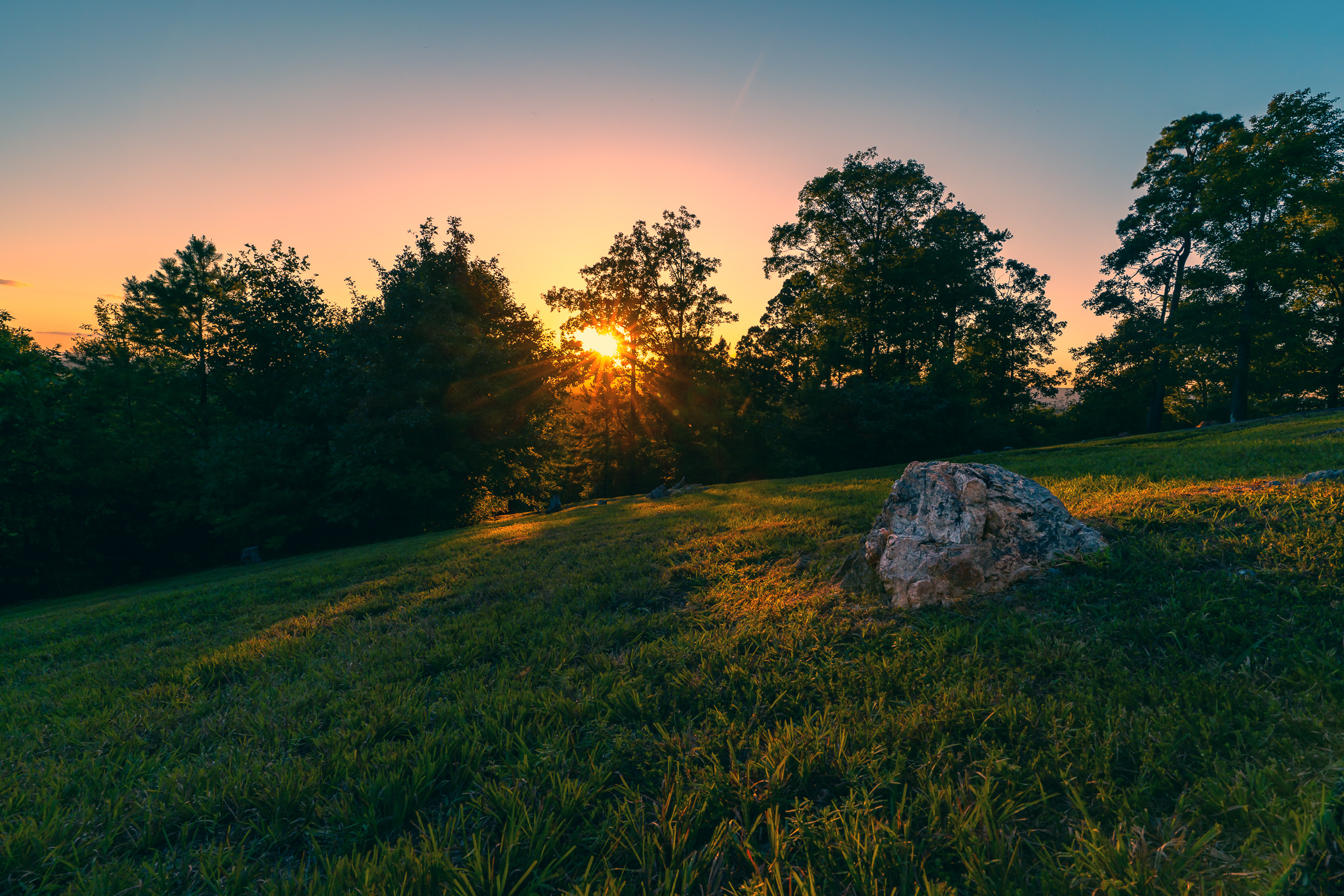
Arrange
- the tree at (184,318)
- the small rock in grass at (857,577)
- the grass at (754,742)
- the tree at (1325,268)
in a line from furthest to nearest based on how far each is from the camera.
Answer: the tree at (184,318), the tree at (1325,268), the small rock in grass at (857,577), the grass at (754,742)

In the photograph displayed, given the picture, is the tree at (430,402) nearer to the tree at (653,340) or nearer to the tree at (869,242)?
the tree at (653,340)

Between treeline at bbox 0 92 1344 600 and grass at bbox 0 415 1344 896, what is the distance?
51.0 ft

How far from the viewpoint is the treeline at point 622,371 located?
17.3m

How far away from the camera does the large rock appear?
3.51 metres

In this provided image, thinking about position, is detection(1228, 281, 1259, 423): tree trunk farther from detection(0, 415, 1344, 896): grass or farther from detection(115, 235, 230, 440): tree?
detection(115, 235, 230, 440): tree

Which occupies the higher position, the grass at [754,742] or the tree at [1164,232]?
the tree at [1164,232]

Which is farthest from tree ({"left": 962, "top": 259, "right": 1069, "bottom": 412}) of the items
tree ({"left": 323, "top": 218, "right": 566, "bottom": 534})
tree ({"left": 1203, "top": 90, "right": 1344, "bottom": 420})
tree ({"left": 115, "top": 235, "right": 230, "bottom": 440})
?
tree ({"left": 115, "top": 235, "right": 230, "bottom": 440})

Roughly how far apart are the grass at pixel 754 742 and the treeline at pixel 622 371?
1554cm

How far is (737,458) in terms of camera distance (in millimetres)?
29750

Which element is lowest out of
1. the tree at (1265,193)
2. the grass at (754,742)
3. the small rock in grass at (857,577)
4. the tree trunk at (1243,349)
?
the grass at (754,742)

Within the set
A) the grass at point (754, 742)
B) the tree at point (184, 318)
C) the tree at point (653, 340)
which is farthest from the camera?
the tree at point (653, 340)

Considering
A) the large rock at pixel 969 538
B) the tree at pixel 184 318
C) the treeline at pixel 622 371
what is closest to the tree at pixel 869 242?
the treeline at pixel 622 371

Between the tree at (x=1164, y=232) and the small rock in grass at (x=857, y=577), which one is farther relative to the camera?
the tree at (x=1164, y=232)

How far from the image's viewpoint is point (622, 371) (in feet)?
105
